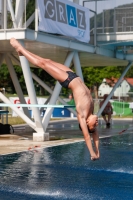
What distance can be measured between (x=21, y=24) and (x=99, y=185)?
927 cm

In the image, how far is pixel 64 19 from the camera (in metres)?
20.3

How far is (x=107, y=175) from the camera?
11891 mm

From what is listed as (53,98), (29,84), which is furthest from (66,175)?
(53,98)

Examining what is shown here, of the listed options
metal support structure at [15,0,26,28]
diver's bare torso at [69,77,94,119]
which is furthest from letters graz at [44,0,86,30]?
diver's bare torso at [69,77,94,119]

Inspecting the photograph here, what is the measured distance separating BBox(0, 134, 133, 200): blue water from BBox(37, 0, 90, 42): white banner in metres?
4.71

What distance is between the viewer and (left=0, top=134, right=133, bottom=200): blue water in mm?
9672

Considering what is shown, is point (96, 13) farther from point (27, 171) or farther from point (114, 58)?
point (27, 171)

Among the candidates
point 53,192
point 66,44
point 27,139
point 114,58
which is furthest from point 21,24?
point 53,192

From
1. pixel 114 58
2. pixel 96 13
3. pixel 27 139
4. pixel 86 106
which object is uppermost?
pixel 96 13

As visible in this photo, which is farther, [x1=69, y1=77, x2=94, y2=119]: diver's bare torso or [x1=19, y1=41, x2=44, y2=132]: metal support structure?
[x1=19, y1=41, x2=44, y2=132]: metal support structure

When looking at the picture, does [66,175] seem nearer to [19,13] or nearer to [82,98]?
[82,98]

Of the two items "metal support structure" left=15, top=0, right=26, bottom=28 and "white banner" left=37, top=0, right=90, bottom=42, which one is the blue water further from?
"white banner" left=37, top=0, right=90, bottom=42

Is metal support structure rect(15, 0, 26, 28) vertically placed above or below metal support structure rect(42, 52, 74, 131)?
above

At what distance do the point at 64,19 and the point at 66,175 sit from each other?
9751mm
